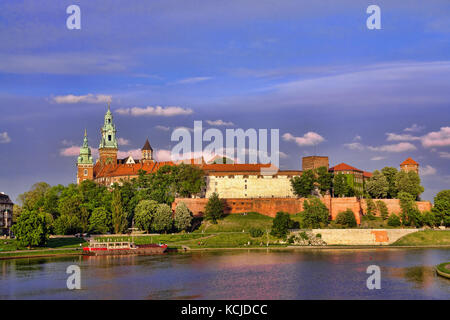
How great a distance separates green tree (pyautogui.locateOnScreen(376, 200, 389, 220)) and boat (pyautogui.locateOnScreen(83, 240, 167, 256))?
3278 centimetres

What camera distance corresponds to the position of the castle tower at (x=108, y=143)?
12300 cm

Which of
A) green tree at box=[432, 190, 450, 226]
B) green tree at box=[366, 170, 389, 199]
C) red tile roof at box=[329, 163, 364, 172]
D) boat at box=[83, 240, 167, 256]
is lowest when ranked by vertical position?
boat at box=[83, 240, 167, 256]

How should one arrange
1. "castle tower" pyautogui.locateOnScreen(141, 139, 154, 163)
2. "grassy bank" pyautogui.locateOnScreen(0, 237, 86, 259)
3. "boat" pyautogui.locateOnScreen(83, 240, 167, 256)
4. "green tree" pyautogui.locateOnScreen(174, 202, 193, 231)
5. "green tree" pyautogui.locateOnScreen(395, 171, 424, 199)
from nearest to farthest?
1. "grassy bank" pyautogui.locateOnScreen(0, 237, 86, 259)
2. "boat" pyautogui.locateOnScreen(83, 240, 167, 256)
3. "green tree" pyautogui.locateOnScreen(174, 202, 193, 231)
4. "green tree" pyautogui.locateOnScreen(395, 171, 424, 199)
5. "castle tower" pyautogui.locateOnScreen(141, 139, 154, 163)

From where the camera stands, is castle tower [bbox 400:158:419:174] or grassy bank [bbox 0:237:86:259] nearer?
grassy bank [bbox 0:237:86:259]

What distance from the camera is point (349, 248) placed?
70438 millimetres

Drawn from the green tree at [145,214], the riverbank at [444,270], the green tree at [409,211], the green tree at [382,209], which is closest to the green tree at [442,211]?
the green tree at [409,211]

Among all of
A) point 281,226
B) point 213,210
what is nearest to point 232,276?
point 281,226

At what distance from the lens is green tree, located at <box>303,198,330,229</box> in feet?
253

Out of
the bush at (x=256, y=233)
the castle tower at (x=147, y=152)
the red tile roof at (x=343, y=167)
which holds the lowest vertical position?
the bush at (x=256, y=233)

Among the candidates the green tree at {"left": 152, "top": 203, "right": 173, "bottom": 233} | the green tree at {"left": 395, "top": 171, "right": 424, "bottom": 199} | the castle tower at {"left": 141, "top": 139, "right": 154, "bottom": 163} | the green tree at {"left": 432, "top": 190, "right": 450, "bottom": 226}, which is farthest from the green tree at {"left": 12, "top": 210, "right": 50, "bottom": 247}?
the castle tower at {"left": 141, "top": 139, "right": 154, "bottom": 163}

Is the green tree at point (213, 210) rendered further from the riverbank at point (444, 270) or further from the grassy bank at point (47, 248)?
the riverbank at point (444, 270)

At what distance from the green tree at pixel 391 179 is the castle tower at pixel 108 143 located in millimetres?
54623

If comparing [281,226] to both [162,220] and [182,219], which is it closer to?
[182,219]

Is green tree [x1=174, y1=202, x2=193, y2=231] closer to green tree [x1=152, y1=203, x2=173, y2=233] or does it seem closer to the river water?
green tree [x1=152, y1=203, x2=173, y2=233]
